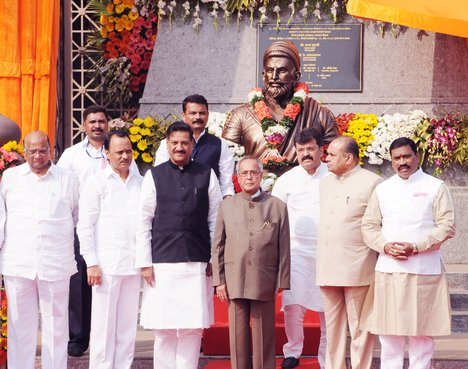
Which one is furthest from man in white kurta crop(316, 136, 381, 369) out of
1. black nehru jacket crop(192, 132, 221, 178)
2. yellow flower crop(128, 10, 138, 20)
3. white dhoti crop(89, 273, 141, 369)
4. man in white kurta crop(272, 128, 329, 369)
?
yellow flower crop(128, 10, 138, 20)

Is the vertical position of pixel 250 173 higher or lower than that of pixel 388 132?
lower

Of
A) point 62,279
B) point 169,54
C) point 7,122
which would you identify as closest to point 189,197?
point 62,279

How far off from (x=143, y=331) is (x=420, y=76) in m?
5.09

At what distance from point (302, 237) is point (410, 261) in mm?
1256

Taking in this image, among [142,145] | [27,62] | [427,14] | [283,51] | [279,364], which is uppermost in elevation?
[427,14]

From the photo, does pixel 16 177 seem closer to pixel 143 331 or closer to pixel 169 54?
pixel 143 331

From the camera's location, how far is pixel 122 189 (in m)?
7.55

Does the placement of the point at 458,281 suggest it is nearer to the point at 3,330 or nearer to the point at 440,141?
the point at 440,141

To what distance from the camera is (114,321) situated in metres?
7.46

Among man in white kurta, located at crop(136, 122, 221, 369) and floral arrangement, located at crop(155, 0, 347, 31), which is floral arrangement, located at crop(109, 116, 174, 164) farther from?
man in white kurta, located at crop(136, 122, 221, 369)

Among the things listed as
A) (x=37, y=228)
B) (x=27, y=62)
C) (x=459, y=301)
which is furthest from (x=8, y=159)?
(x=459, y=301)

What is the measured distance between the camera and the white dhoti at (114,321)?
24.3 feet

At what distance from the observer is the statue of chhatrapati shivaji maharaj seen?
980 cm

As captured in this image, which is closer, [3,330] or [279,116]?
[3,330]
